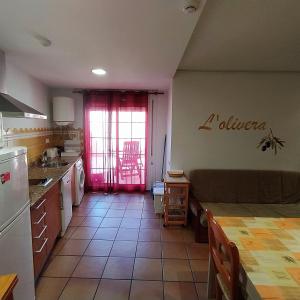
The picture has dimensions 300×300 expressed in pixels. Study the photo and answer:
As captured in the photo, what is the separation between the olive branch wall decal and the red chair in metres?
2.23

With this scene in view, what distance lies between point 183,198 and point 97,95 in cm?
253

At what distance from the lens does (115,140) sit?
4.32 metres

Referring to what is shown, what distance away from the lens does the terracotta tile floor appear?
72.9 inches

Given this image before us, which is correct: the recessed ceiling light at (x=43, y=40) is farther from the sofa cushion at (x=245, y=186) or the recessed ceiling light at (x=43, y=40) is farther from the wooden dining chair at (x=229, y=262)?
the sofa cushion at (x=245, y=186)

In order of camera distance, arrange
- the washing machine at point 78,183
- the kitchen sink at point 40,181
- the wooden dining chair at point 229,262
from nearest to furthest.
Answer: the wooden dining chair at point 229,262 → the kitchen sink at point 40,181 → the washing machine at point 78,183

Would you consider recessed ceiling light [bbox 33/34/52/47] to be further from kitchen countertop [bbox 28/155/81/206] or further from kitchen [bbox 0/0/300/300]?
kitchen countertop [bbox 28/155/81/206]

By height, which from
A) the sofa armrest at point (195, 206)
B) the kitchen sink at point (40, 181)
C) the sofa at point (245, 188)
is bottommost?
the sofa armrest at point (195, 206)

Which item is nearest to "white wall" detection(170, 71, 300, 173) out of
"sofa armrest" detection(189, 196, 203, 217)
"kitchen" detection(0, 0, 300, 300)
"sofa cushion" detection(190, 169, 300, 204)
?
"kitchen" detection(0, 0, 300, 300)

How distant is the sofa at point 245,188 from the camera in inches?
116

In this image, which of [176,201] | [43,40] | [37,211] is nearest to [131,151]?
[176,201]

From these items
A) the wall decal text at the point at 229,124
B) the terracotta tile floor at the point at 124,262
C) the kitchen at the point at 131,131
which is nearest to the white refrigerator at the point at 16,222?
the kitchen at the point at 131,131

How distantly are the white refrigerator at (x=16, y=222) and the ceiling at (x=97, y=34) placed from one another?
918 millimetres

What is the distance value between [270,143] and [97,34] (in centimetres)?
277

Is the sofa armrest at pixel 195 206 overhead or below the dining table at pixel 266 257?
below
